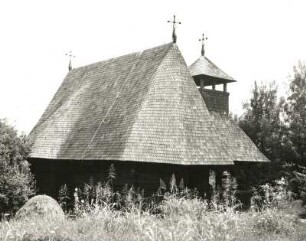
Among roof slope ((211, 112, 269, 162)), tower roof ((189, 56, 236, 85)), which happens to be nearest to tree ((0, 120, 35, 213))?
roof slope ((211, 112, 269, 162))

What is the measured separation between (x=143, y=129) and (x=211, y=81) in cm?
787

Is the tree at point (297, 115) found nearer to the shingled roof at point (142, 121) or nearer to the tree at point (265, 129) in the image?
the tree at point (265, 129)

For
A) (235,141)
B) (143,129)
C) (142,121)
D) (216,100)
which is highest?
(216,100)

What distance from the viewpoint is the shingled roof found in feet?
57.9

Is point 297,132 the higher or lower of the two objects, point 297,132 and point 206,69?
the lower

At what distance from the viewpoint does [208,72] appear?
77.7 feet

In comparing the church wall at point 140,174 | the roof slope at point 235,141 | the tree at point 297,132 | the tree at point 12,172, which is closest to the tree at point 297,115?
the tree at point 297,132

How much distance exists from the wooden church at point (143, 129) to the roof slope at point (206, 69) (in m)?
0.06

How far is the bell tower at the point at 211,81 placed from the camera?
23.2 meters

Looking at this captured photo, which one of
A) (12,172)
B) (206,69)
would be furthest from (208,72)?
(12,172)

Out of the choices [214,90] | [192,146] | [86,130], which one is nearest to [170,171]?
[192,146]

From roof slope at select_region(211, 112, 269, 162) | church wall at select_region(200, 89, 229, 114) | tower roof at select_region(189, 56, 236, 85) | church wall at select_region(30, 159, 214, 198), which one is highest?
tower roof at select_region(189, 56, 236, 85)

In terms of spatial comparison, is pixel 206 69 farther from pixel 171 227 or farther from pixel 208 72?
pixel 171 227

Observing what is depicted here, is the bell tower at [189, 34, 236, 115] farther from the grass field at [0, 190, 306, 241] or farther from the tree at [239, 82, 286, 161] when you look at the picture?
the grass field at [0, 190, 306, 241]
